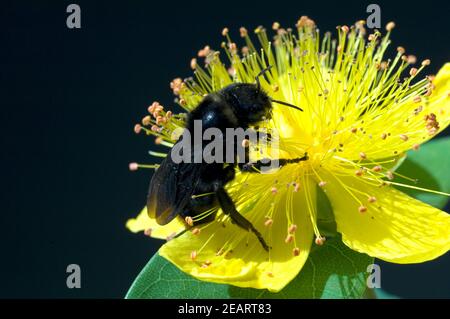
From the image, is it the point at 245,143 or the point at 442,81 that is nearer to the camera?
the point at 245,143

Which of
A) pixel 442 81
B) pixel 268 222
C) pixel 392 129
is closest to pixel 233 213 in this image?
pixel 268 222

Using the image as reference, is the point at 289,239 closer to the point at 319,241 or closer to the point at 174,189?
the point at 319,241

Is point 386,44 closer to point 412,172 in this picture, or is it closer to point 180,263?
point 412,172

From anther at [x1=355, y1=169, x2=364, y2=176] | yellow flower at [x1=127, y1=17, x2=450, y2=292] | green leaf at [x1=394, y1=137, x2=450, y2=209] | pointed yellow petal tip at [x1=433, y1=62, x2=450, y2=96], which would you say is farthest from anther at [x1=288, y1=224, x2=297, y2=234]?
pointed yellow petal tip at [x1=433, y1=62, x2=450, y2=96]

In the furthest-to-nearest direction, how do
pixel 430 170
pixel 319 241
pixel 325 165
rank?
pixel 430 170 < pixel 325 165 < pixel 319 241

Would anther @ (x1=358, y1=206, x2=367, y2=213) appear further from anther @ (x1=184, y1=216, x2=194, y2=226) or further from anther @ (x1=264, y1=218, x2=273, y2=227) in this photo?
anther @ (x1=184, y1=216, x2=194, y2=226)

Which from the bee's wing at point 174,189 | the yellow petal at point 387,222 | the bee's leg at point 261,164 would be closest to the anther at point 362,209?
the yellow petal at point 387,222
